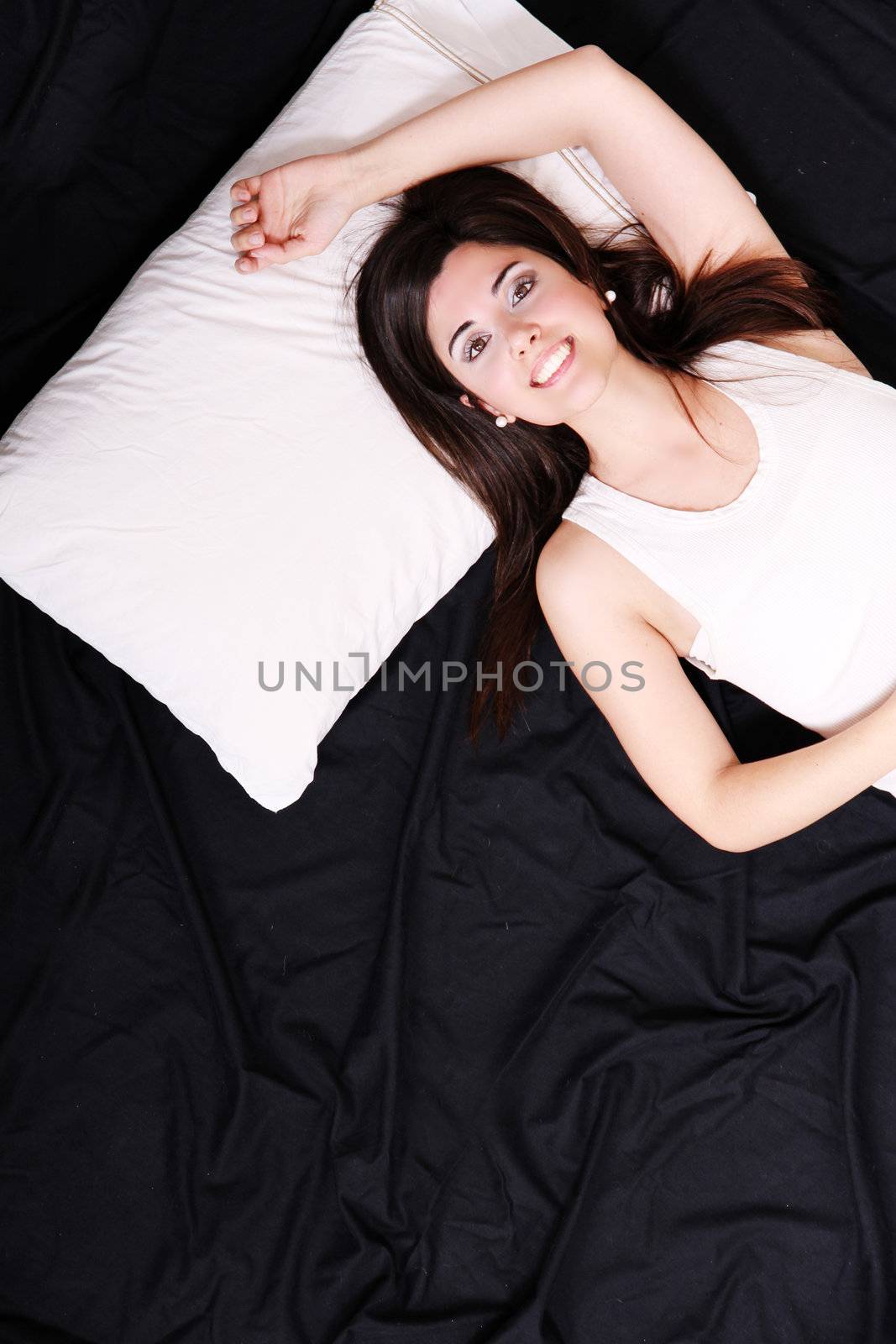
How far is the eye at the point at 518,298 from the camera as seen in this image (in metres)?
1.59

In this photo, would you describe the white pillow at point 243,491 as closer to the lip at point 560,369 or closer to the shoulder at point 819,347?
the lip at point 560,369

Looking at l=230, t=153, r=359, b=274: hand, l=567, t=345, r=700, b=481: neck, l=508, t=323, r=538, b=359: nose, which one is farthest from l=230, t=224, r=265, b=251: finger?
l=567, t=345, r=700, b=481: neck

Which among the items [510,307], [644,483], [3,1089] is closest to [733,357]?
[644,483]

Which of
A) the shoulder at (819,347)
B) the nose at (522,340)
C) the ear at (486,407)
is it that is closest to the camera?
the nose at (522,340)

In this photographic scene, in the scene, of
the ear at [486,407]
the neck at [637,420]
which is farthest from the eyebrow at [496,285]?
the neck at [637,420]

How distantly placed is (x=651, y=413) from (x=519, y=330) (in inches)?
11.3

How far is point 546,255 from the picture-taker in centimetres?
166

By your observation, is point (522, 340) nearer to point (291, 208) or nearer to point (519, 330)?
point (519, 330)

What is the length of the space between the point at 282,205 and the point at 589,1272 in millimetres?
1740

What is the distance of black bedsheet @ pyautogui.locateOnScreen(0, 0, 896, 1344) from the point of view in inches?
64.4

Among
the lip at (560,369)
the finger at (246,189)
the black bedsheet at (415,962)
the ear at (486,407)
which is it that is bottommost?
the black bedsheet at (415,962)

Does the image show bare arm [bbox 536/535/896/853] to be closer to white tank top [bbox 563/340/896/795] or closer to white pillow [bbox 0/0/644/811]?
white tank top [bbox 563/340/896/795]

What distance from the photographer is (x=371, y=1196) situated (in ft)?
5.50

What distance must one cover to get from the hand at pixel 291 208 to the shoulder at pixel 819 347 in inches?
28.8
